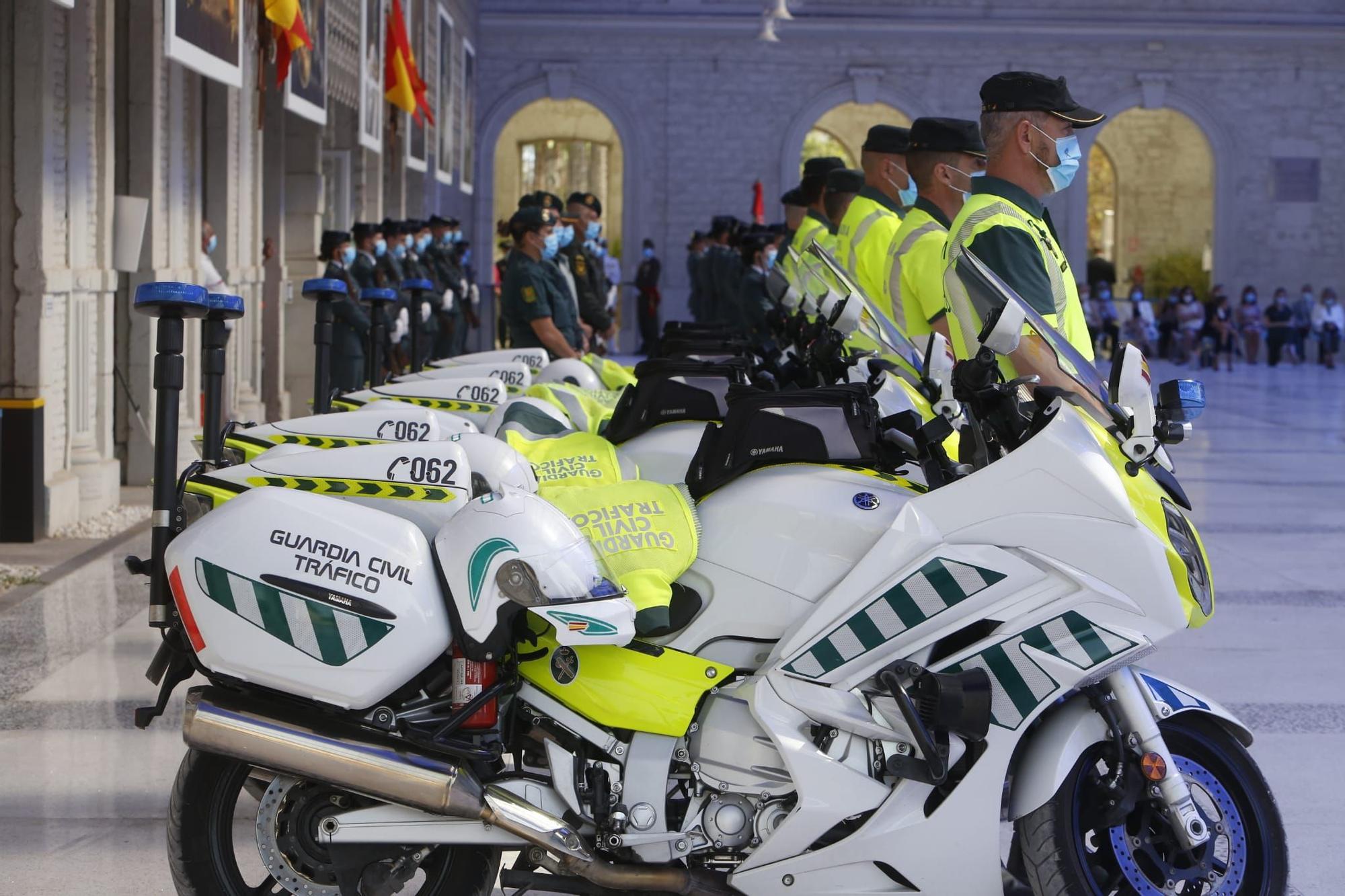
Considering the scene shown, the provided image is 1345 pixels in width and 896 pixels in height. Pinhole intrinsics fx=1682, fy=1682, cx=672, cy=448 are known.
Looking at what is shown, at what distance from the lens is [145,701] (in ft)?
16.7

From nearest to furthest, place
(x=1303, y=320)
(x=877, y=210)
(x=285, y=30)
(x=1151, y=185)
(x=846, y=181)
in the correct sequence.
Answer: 1. (x=877, y=210)
2. (x=846, y=181)
3. (x=285, y=30)
4. (x=1303, y=320)
5. (x=1151, y=185)

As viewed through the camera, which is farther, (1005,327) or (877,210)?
(877,210)

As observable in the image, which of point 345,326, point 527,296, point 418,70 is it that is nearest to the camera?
point 527,296

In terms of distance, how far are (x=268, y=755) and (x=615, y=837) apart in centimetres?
62

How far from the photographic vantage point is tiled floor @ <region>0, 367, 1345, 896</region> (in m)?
3.79

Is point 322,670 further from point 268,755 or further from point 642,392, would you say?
point 642,392

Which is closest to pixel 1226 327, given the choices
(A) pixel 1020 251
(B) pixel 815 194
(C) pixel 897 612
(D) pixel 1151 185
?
(D) pixel 1151 185

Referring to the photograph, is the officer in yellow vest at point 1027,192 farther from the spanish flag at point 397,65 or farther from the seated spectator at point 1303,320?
the seated spectator at point 1303,320

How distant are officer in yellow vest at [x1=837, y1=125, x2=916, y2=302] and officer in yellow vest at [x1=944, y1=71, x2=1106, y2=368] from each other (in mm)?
2653

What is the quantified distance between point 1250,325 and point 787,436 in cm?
2899

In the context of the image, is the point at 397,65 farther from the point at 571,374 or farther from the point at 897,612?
the point at 897,612

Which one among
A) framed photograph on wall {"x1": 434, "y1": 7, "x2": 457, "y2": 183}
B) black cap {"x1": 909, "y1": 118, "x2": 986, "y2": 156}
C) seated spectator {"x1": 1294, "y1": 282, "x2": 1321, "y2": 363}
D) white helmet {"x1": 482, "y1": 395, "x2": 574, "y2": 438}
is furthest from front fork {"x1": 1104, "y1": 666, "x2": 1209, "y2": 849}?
seated spectator {"x1": 1294, "y1": 282, "x2": 1321, "y2": 363}

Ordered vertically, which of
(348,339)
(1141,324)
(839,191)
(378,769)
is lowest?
(378,769)

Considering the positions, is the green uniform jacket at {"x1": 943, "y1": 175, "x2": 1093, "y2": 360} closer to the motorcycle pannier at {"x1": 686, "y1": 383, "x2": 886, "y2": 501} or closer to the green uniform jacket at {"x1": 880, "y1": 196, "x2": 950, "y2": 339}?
the motorcycle pannier at {"x1": 686, "y1": 383, "x2": 886, "y2": 501}
